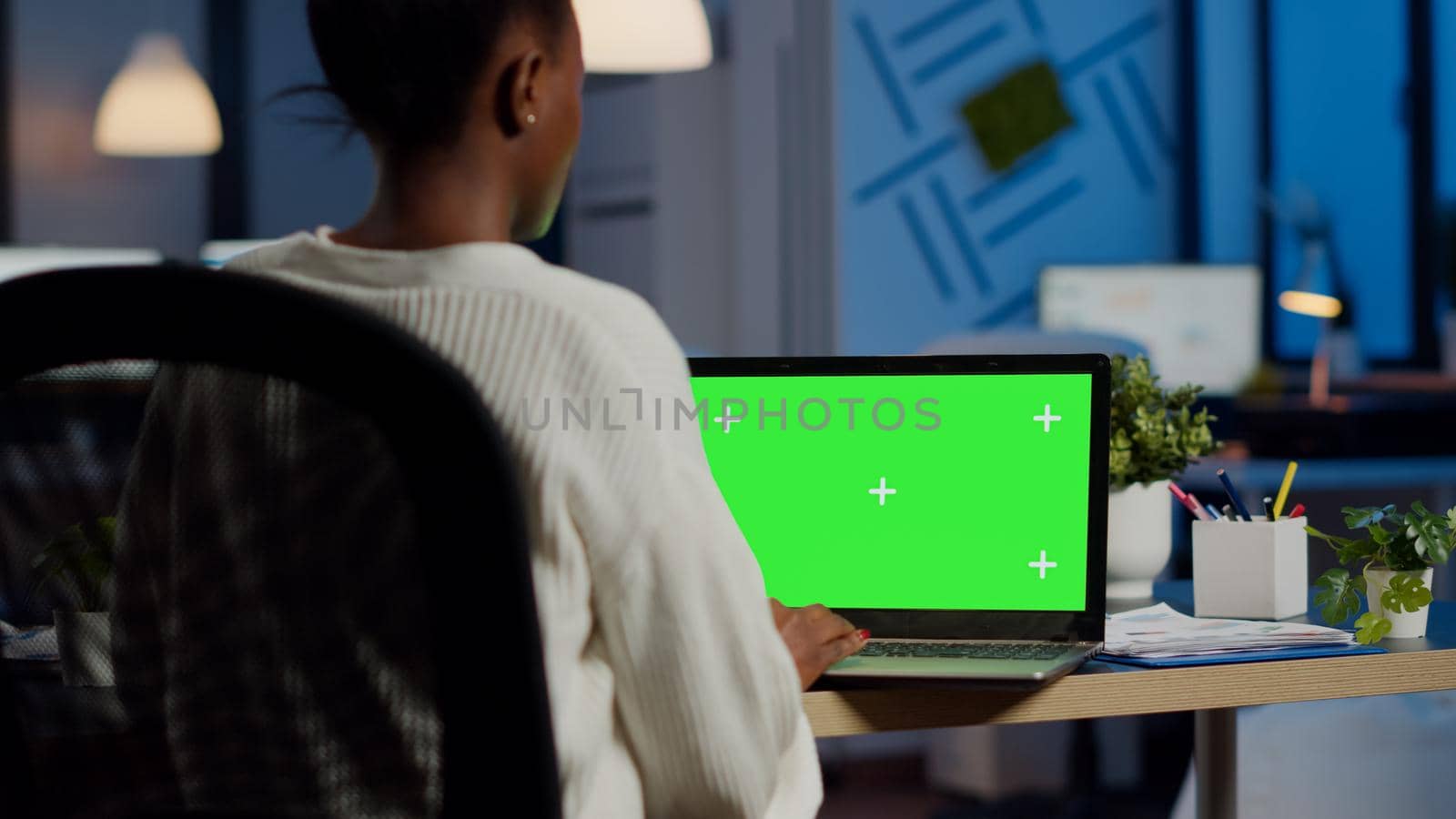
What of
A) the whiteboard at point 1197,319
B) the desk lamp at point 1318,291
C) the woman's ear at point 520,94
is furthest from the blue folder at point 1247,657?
the whiteboard at point 1197,319

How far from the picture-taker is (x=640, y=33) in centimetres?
308

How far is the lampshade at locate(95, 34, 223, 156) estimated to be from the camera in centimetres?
487

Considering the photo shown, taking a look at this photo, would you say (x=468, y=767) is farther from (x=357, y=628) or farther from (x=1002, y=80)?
(x=1002, y=80)

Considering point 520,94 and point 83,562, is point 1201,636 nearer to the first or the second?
point 520,94

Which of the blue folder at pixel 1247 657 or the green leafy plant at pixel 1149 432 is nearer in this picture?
the blue folder at pixel 1247 657

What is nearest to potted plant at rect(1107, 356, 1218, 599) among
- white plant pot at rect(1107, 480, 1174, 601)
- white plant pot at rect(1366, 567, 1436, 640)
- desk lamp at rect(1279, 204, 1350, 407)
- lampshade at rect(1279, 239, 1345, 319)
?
white plant pot at rect(1107, 480, 1174, 601)

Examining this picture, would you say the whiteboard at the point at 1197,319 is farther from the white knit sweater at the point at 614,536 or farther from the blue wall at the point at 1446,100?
the white knit sweater at the point at 614,536

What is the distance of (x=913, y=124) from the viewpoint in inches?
186

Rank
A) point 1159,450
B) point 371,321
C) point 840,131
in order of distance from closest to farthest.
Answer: point 371,321 → point 1159,450 → point 840,131

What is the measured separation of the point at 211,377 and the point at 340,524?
94mm

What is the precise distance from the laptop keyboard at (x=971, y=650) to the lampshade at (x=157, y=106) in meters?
4.12

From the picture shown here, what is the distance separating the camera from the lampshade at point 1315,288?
4.27m

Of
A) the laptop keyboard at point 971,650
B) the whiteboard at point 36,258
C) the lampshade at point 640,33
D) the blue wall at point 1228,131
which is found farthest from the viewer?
the blue wall at point 1228,131

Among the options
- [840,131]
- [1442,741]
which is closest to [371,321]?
[1442,741]
